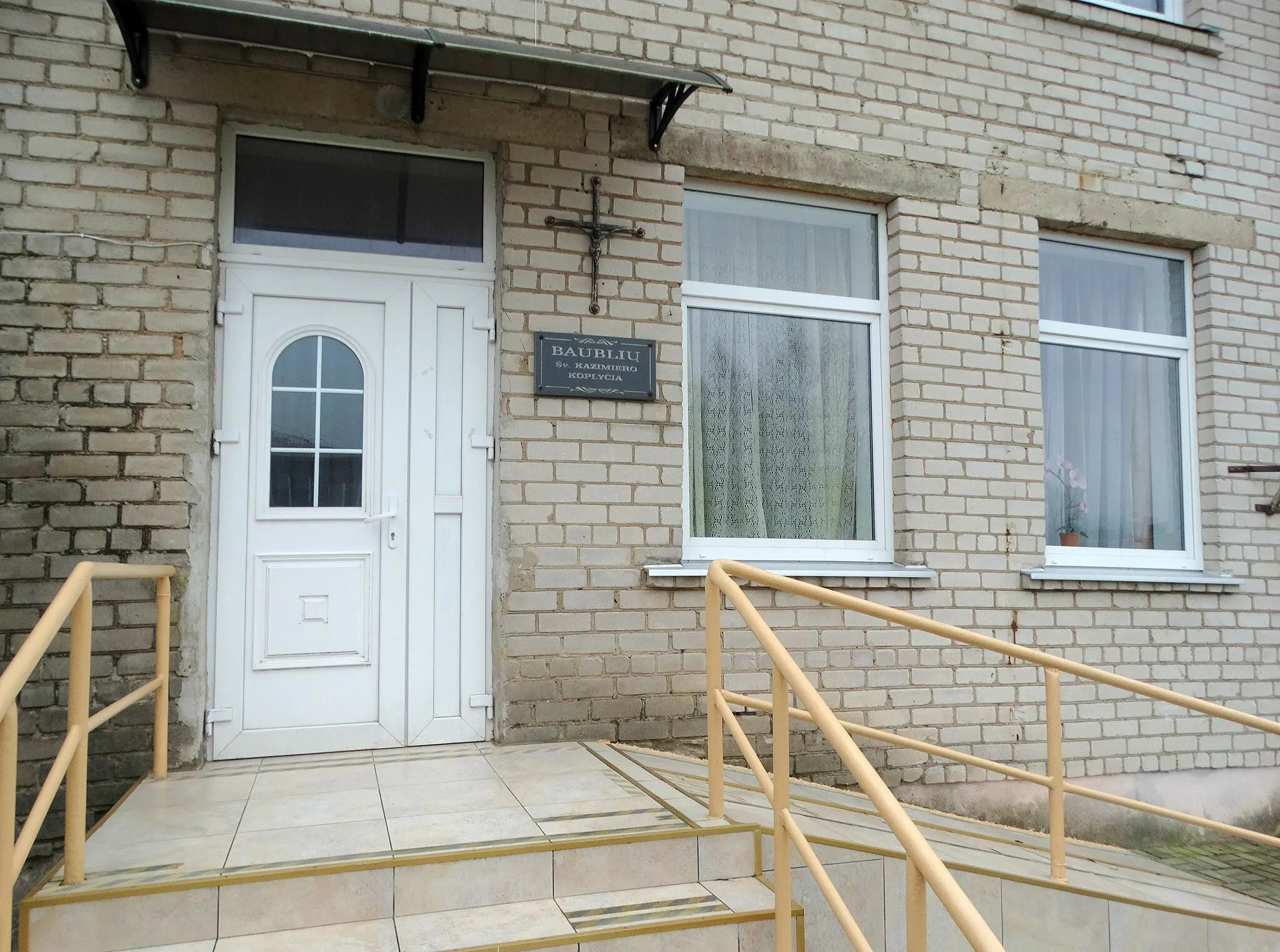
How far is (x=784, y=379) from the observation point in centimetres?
456

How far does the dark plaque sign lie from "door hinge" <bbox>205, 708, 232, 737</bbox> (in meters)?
1.69

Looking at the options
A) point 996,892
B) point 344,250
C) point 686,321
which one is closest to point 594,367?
point 686,321

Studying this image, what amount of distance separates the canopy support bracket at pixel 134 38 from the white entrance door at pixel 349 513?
0.73m

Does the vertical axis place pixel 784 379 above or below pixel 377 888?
above

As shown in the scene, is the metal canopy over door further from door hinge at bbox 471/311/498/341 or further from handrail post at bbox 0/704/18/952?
handrail post at bbox 0/704/18/952

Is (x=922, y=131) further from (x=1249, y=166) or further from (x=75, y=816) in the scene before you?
(x=75, y=816)

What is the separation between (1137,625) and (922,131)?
262 centimetres

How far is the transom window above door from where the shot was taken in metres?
3.88

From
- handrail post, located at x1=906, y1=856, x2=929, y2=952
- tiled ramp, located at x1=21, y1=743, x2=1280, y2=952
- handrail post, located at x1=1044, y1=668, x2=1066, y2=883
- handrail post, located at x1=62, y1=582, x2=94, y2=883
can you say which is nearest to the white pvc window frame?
handrail post, located at x1=62, y1=582, x2=94, y2=883

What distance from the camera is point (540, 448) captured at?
13.0 ft

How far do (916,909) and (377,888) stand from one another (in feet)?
4.46

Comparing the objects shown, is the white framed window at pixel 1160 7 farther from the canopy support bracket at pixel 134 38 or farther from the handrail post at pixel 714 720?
the canopy support bracket at pixel 134 38

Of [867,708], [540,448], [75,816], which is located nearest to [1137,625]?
[867,708]

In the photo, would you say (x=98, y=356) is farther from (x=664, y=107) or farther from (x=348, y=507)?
(x=664, y=107)
